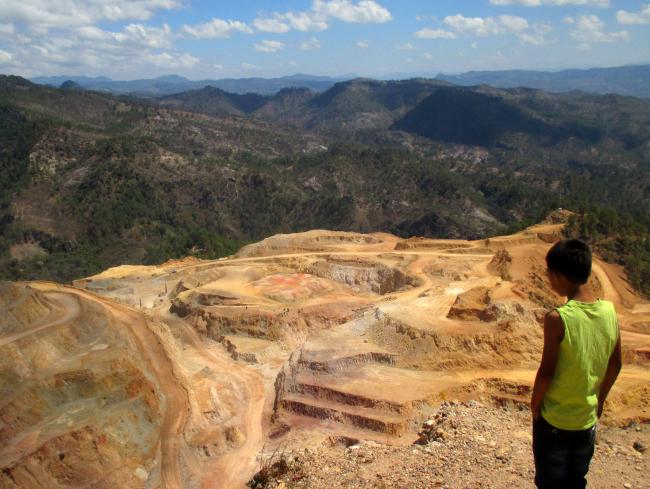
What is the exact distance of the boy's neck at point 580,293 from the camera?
7.64 meters

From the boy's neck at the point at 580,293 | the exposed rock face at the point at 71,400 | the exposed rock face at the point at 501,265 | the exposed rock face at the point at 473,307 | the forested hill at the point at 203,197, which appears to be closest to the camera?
the boy's neck at the point at 580,293

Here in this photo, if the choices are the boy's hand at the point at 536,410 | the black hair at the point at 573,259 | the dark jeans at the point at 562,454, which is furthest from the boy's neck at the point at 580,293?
the dark jeans at the point at 562,454

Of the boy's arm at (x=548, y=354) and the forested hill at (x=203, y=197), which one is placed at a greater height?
the boy's arm at (x=548, y=354)

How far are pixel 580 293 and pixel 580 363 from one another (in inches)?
38.7

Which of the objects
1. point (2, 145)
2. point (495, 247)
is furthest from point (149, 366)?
point (2, 145)

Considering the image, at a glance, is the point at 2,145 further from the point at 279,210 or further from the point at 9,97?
the point at 279,210

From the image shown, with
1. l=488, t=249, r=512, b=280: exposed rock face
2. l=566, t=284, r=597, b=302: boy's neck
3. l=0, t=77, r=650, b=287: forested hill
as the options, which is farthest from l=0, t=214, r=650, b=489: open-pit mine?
l=0, t=77, r=650, b=287: forested hill

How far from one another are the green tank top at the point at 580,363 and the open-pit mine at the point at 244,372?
1828 cm

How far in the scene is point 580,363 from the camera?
757cm

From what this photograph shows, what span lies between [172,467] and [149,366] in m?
10.2

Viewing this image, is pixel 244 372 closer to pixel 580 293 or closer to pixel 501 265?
pixel 501 265

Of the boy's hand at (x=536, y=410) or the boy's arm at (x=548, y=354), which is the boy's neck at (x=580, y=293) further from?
the boy's hand at (x=536, y=410)

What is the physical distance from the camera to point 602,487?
12.9 meters

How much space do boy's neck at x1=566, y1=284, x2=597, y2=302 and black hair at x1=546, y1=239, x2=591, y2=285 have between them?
0.10 m
